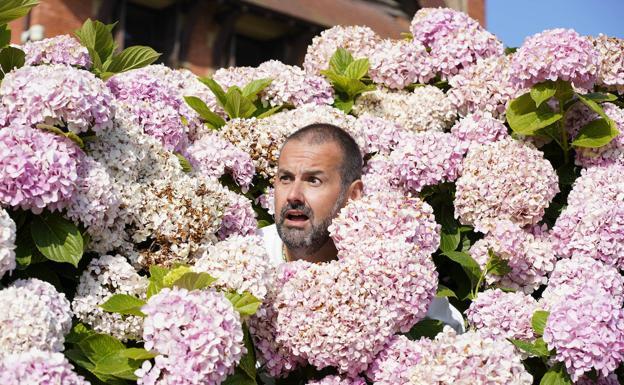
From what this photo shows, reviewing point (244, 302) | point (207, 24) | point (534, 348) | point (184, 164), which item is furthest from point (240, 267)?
point (207, 24)

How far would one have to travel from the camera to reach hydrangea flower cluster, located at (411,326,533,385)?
2.34m

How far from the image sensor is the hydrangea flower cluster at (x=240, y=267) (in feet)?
8.17

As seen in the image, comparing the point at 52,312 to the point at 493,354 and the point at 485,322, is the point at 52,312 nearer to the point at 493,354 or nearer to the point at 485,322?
the point at 493,354

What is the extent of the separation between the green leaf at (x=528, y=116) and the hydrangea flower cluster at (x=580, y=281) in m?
0.67

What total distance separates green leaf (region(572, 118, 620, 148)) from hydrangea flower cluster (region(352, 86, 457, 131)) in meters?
0.62

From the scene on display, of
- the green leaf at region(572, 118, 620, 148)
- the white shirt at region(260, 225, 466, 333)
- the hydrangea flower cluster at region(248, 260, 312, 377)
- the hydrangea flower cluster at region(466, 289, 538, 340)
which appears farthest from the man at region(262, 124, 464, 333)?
the green leaf at region(572, 118, 620, 148)

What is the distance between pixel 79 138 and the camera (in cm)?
265

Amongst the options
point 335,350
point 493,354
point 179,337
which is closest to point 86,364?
point 179,337

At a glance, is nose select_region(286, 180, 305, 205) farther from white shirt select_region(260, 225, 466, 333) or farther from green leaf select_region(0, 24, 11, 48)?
green leaf select_region(0, 24, 11, 48)

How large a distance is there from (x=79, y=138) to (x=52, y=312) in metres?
0.59

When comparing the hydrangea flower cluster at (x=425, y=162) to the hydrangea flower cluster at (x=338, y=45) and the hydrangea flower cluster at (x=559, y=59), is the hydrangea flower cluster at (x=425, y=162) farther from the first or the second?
the hydrangea flower cluster at (x=338, y=45)

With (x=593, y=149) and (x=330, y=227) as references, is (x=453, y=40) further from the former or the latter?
(x=330, y=227)

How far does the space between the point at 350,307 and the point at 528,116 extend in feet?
5.11

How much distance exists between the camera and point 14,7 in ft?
9.89
